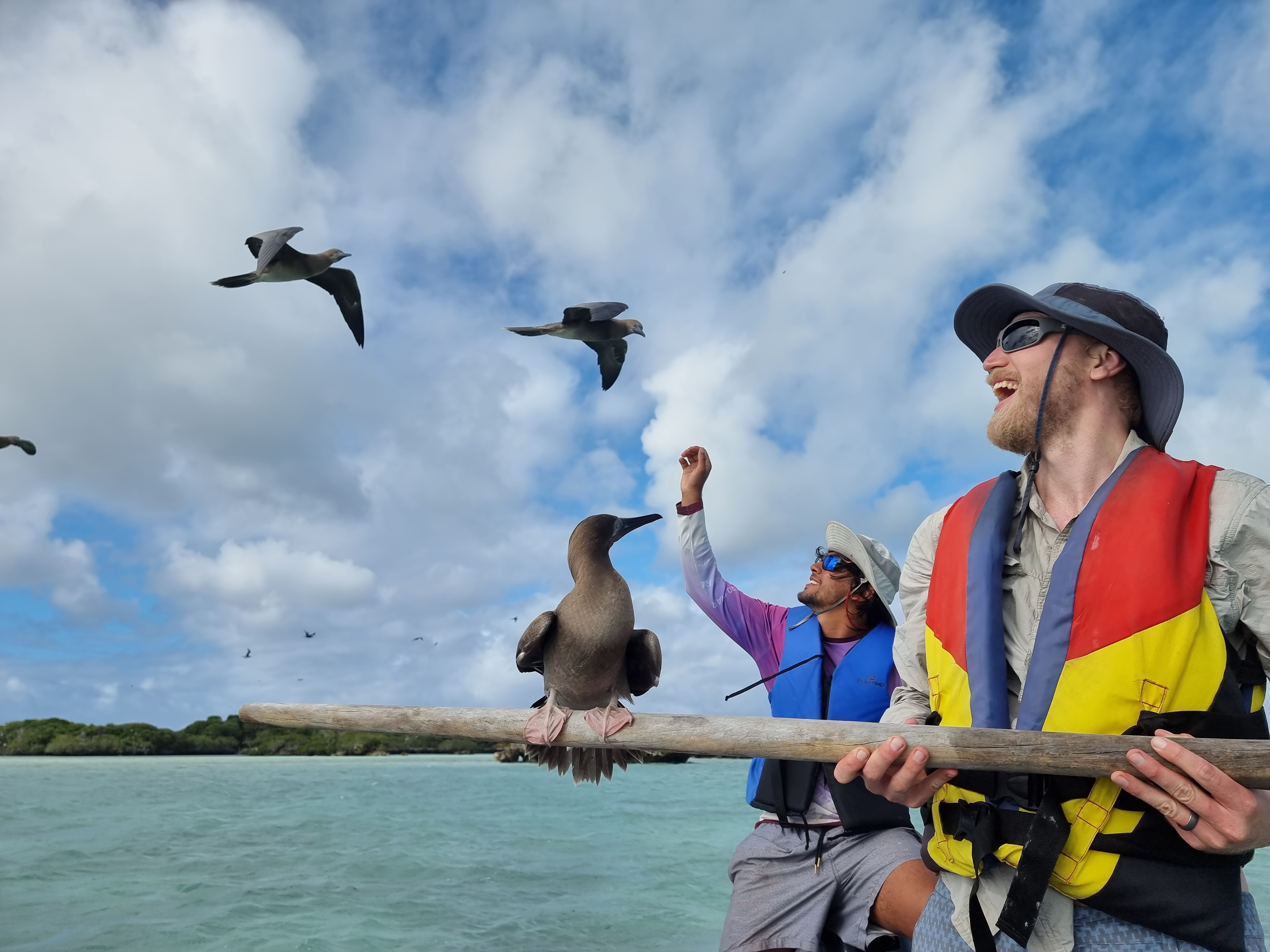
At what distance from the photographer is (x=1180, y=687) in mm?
2342

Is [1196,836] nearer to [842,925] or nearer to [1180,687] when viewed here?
[1180,687]

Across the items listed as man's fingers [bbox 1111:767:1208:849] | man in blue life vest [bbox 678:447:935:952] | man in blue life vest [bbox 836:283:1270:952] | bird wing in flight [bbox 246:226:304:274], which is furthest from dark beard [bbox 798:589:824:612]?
bird wing in flight [bbox 246:226:304:274]

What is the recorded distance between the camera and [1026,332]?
2.89 meters

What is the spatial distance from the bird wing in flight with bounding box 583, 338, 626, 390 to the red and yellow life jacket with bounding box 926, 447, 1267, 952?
8066 millimetres

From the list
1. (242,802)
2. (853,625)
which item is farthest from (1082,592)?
(242,802)

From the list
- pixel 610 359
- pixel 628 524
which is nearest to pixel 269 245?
pixel 610 359

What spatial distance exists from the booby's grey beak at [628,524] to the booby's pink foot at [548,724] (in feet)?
4.10

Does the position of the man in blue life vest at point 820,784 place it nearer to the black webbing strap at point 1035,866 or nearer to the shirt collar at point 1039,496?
the black webbing strap at point 1035,866

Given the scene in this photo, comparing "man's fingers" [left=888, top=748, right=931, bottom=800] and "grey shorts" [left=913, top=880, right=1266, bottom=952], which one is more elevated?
"man's fingers" [left=888, top=748, right=931, bottom=800]

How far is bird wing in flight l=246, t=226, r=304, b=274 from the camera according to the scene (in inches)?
324

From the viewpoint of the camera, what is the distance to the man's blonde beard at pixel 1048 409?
9.08 feet

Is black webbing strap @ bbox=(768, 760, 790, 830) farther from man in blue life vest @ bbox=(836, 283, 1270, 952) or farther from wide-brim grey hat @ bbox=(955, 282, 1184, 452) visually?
wide-brim grey hat @ bbox=(955, 282, 1184, 452)

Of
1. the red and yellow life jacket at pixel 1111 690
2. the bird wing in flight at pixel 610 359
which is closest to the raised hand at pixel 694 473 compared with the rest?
the red and yellow life jacket at pixel 1111 690

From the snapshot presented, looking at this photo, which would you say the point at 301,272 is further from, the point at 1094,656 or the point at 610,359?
the point at 1094,656
